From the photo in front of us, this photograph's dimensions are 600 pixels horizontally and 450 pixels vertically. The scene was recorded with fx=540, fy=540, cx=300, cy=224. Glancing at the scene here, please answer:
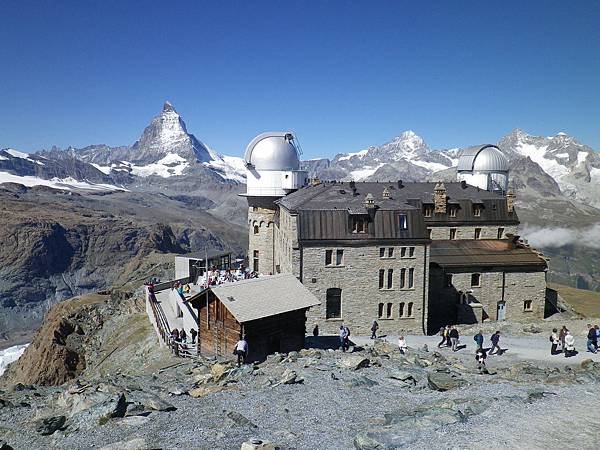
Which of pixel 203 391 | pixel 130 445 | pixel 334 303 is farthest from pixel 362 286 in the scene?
pixel 130 445

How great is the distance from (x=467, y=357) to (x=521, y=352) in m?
3.59

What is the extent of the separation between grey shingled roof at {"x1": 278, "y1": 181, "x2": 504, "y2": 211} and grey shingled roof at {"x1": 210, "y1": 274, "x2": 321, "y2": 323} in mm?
9369

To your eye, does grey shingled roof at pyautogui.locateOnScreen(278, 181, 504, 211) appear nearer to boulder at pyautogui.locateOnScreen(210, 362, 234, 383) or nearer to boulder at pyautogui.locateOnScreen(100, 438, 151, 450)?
boulder at pyautogui.locateOnScreen(210, 362, 234, 383)

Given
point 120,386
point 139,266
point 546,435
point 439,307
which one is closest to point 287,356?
point 120,386

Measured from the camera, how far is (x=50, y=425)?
60.0 feet

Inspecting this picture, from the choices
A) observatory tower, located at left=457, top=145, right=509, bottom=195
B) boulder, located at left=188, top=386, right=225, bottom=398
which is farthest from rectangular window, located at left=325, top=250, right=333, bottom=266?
observatory tower, located at left=457, top=145, right=509, bottom=195

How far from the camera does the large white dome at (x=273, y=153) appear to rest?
5412 centimetres

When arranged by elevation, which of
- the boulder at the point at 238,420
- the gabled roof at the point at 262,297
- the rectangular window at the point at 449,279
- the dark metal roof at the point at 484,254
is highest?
the dark metal roof at the point at 484,254

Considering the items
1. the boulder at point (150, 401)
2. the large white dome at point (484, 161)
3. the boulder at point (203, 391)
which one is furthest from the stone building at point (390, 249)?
the boulder at point (150, 401)

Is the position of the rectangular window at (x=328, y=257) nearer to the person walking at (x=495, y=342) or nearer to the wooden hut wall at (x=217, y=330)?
the wooden hut wall at (x=217, y=330)

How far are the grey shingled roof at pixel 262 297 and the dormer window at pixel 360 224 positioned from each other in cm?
901

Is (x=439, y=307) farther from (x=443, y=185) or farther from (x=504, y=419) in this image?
(x=504, y=419)

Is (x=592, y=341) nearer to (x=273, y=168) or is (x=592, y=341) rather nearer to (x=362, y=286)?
(x=362, y=286)

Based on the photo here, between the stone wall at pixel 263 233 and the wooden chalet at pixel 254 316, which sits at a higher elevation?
the stone wall at pixel 263 233
